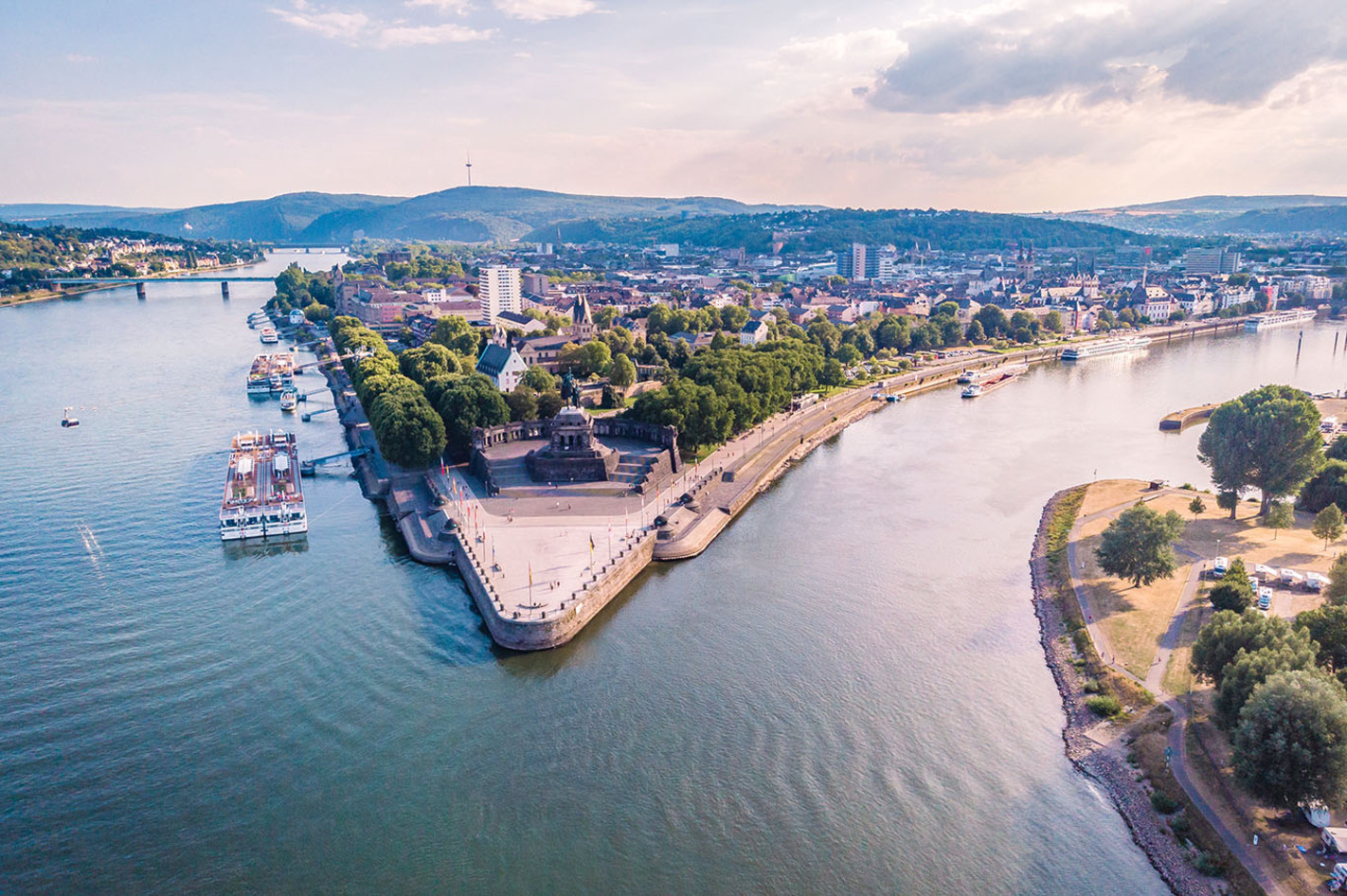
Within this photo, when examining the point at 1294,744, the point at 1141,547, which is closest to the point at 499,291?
the point at 1141,547

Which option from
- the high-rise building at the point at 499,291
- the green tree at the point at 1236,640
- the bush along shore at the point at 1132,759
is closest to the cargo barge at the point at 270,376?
the high-rise building at the point at 499,291

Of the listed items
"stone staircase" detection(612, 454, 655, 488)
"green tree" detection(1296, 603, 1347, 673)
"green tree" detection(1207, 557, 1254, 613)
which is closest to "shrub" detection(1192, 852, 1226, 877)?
"green tree" detection(1296, 603, 1347, 673)

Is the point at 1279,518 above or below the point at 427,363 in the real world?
below

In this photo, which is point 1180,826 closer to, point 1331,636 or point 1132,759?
point 1132,759

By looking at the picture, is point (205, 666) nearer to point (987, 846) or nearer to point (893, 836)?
point (893, 836)

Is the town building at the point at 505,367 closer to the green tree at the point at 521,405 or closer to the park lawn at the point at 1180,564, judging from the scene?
the green tree at the point at 521,405

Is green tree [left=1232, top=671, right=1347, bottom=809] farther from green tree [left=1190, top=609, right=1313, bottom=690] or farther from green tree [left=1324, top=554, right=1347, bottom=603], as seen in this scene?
green tree [left=1324, top=554, right=1347, bottom=603]
